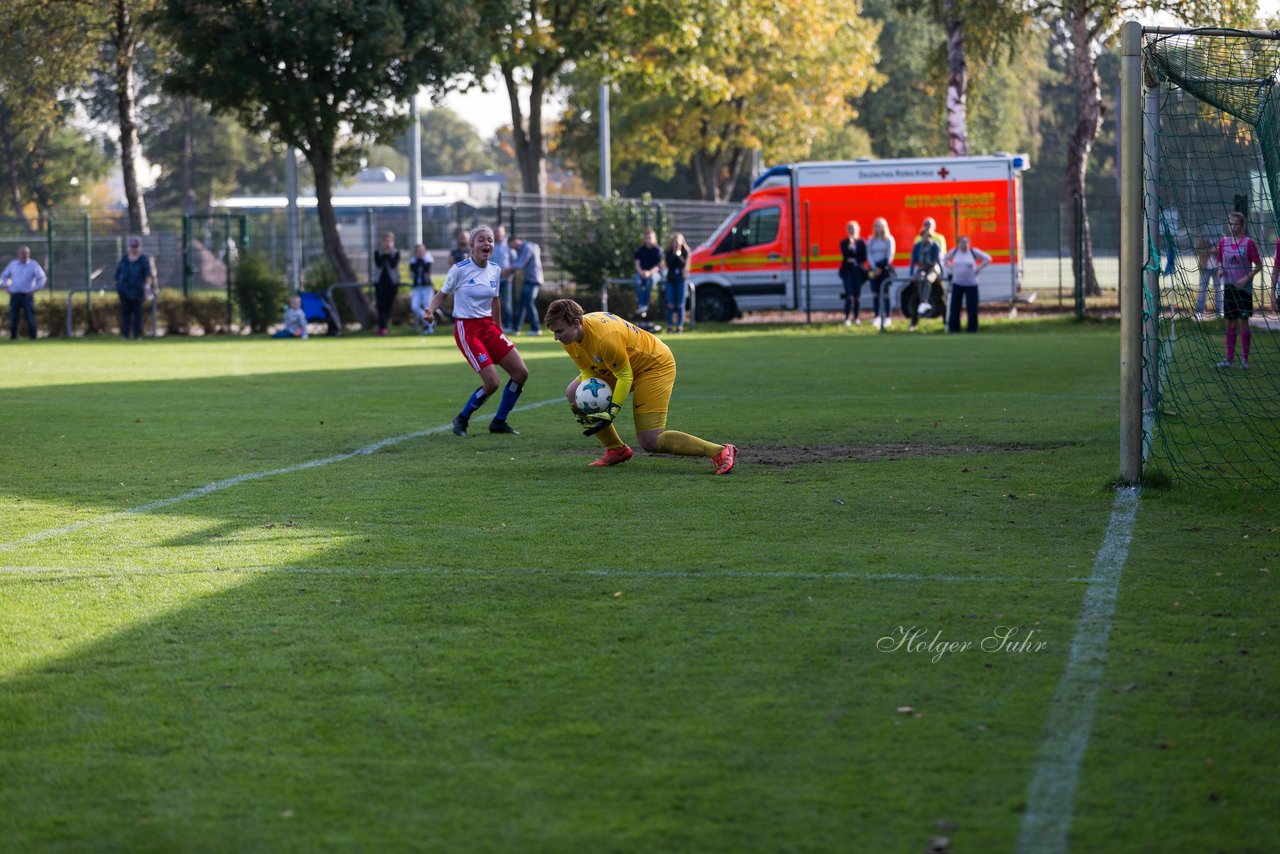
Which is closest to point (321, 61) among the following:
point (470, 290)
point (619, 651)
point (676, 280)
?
point (676, 280)

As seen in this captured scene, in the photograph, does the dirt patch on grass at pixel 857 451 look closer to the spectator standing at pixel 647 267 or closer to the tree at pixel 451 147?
the spectator standing at pixel 647 267

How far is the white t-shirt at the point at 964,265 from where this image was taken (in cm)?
2458

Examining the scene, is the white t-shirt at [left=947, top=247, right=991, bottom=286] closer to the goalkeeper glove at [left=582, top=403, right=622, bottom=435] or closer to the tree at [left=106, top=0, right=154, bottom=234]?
the goalkeeper glove at [left=582, top=403, right=622, bottom=435]

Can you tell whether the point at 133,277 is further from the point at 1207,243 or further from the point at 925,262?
the point at 1207,243

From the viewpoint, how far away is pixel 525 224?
→ 32219 mm

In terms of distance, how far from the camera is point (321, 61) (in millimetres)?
28438

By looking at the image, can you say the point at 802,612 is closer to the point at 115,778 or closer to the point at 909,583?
the point at 909,583

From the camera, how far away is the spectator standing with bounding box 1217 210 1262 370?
1509 centimetres

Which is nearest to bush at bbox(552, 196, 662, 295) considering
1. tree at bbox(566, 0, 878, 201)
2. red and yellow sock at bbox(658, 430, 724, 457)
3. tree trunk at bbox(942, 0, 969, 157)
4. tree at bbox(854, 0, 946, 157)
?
tree trunk at bbox(942, 0, 969, 157)

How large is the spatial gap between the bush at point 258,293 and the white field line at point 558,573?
2348 centimetres

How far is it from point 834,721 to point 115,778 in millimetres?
2044

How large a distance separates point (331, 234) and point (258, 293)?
1.89m

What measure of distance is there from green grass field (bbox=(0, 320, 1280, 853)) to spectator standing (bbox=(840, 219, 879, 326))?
16615 mm

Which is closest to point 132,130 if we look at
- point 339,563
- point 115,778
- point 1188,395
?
point 1188,395
